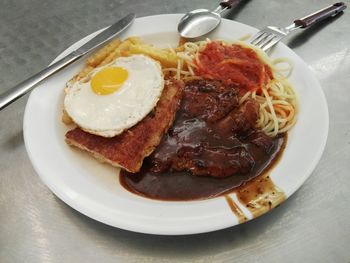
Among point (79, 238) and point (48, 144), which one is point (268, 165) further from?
point (48, 144)

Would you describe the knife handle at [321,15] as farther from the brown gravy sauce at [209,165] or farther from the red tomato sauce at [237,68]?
the brown gravy sauce at [209,165]

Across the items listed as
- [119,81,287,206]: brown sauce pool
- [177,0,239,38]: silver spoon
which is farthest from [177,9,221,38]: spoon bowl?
[119,81,287,206]: brown sauce pool

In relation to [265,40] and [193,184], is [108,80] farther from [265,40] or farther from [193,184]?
[265,40]

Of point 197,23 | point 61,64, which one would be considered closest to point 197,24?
point 197,23

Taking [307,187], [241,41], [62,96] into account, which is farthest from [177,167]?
[241,41]

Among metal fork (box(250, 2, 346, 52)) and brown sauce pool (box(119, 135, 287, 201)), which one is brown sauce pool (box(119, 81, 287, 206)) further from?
metal fork (box(250, 2, 346, 52))

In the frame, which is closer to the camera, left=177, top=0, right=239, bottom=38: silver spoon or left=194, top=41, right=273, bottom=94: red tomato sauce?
left=194, top=41, right=273, bottom=94: red tomato sauce
